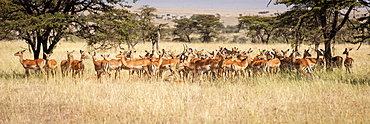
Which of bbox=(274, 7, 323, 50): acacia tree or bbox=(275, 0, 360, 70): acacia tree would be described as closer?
bbox=(275, 0, 360, 70): acacia tree

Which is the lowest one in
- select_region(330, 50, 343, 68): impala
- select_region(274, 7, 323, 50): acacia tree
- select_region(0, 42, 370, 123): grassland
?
select_region(0, 42, 370, 123): grassland

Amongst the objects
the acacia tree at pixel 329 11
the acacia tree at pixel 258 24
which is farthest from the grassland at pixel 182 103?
the acacia tree at pixel 258 24

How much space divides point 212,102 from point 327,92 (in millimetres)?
3174

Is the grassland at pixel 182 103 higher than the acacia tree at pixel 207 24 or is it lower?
lower

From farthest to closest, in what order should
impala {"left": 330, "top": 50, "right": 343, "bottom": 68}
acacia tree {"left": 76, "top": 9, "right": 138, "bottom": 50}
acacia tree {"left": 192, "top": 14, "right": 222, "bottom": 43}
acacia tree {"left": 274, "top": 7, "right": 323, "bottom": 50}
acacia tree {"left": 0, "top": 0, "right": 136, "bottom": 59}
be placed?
acacia tree {"left": 192, "top": 14, "right": 222, "bottom": 43}
impala {"left": 330, "top": 50, "right": 343, "bottom": 68}
acacia tree {"left": 76, "top": 9, "right": 138, "bottom": 50}
acacia tree {"left": 274, "top": 7, "right": 323, "bottom": 50}
acacia tree {"left": 0, "top": 0, "right": 136, "bottom": 59}

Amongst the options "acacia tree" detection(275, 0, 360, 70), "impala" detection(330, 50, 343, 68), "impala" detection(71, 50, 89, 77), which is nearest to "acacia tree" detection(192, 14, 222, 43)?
"impala" detection(330, 50, 343, 68)

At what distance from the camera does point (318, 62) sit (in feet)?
43.7

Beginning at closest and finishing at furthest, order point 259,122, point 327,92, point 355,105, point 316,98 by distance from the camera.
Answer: point 259,122, point 355,105, point 316,98, point 327,92

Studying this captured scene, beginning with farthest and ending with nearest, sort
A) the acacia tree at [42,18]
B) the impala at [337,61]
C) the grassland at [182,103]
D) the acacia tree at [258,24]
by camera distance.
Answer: the acacia tree at [258,24] → the impala at [337,61] → the acacia tree at [42,18] → the grassland at [182,103]

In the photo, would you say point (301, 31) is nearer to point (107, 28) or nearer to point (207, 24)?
point (107, 28)

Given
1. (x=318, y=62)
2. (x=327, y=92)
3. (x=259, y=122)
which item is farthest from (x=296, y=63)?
(x=259, y=122)

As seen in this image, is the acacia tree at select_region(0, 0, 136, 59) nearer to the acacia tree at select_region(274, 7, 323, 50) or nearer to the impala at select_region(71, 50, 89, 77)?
the impala at select_region(71, 50, 89, 77)

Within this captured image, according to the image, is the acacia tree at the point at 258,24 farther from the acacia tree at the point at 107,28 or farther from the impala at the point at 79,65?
the impala at the point at 79,65

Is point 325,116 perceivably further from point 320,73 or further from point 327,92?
point 320,73
